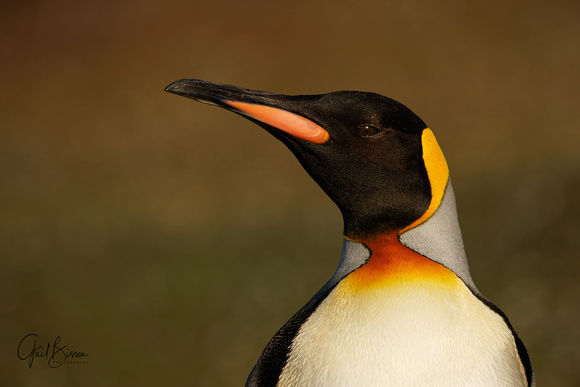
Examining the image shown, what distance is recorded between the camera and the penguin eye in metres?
0.72

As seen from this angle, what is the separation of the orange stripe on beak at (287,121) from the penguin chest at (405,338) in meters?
0.17

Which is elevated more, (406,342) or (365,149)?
(365,149)

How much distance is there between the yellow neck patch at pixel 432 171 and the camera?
733mm

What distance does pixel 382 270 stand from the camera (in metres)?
0.73

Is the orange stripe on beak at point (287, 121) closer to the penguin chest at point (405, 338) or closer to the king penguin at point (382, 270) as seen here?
the king penguin at point (382, 270)

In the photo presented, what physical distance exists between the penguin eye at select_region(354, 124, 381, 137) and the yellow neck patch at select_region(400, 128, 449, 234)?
0.06 meters

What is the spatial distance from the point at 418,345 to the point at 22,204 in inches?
120

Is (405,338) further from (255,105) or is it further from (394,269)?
(255,105)

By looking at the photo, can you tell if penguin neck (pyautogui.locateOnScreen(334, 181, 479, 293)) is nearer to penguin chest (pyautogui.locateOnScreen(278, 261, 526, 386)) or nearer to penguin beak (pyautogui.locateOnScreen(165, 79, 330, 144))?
penguin chest (pyautogui.locateOnScreen(278, 261, 526, 386))

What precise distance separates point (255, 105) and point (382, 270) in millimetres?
244

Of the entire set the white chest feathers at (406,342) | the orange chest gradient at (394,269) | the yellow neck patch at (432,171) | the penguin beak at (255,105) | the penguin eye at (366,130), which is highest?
the penguin beak at (255,105)

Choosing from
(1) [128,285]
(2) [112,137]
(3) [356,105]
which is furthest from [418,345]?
(2) [112,137]

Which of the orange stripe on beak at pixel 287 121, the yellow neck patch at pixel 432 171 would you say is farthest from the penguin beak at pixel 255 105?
the yellow neck patch at pixel 432 171

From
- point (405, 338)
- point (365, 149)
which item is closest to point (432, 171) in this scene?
point (365, 149)
